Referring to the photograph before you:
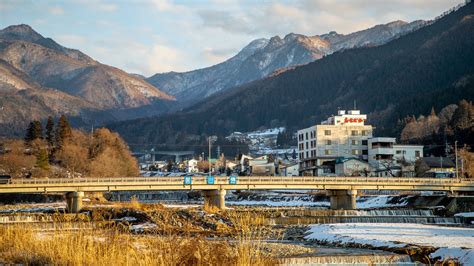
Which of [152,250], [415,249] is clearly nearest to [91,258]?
[152,250]

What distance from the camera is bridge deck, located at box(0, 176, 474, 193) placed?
69.8 metres

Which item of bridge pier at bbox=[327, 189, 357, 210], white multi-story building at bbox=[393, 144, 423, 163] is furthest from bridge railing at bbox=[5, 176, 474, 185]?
white multi-story building at bbox=[393, 144, 423, 163]

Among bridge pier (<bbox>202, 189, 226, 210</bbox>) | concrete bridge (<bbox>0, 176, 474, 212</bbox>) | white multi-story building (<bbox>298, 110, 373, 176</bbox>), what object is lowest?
bridge pier (<bbox>202, 189, 226, 210</bbox>)

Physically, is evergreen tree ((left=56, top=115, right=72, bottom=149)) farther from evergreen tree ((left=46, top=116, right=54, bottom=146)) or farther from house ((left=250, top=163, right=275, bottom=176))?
house ((left=250, top=163, right=275, bottom=176))

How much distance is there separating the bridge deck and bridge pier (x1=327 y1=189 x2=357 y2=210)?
888 mm

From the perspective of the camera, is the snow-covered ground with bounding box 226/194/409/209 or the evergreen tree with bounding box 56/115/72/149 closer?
the snow-covered ground with bounding box 226/194/409/209

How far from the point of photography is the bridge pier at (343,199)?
257 ft

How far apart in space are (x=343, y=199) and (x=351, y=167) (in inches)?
1749

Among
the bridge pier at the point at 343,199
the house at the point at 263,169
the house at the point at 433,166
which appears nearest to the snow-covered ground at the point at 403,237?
the bridge pier at the point at 343,199

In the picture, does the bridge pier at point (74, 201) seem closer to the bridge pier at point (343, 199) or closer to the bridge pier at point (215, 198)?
the bridge pier at point (215, 198)

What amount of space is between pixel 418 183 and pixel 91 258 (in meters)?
68.8

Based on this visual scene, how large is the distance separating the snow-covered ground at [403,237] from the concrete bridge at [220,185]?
24.6m

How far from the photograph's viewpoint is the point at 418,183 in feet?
264

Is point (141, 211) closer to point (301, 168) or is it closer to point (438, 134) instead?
point (301, 168)
